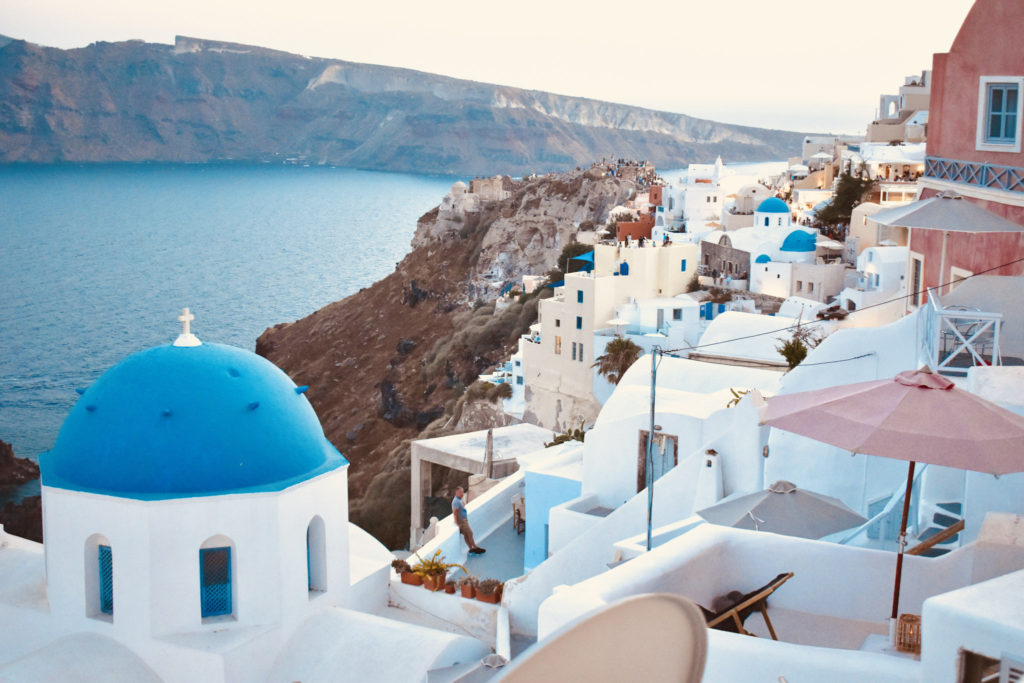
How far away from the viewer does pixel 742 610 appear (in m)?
6.52

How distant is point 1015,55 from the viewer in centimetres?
1124

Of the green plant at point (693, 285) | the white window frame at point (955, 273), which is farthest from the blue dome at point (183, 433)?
the green plant at point (693, 285)

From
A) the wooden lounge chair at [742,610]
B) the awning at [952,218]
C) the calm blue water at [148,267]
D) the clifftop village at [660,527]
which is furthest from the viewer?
the calm blue water at [148,267]

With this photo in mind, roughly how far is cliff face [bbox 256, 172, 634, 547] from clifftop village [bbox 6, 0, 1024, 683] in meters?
30.2

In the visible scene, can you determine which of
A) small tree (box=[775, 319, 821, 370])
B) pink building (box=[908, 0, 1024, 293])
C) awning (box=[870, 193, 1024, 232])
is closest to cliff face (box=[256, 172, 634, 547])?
small tree (box=[775, 319, 821, 370])

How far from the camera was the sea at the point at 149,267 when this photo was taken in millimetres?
69000

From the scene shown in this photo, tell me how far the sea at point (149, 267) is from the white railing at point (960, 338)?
120 ft

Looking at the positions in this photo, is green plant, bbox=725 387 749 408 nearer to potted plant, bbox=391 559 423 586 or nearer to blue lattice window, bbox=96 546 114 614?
potted plant, bbox=391 559 423 586

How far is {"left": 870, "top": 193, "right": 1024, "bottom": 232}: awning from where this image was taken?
34.4 ft

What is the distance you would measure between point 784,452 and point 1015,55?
16.4ft

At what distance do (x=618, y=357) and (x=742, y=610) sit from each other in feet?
65.6

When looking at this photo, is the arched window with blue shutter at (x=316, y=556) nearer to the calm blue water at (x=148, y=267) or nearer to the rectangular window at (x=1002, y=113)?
the rectangular window at (x=1002, y=113)

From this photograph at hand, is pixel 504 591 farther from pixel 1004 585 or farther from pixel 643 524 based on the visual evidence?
pixel 1004 585

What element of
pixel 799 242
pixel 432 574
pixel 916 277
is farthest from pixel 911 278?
pixel 799 242
